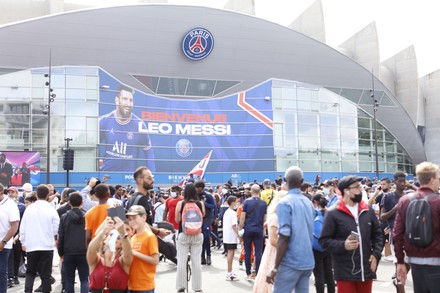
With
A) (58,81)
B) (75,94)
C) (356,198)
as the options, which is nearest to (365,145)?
(75,94)

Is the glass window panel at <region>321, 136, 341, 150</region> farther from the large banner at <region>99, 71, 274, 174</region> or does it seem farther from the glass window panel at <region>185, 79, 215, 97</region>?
the glass window panel at <region>185, 79, 215, 97</region>

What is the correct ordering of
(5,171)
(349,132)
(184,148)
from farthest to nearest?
(349,132) < (184,148) < (5,171)

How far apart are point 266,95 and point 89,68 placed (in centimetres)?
1368

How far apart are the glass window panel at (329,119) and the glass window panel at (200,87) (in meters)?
9.57

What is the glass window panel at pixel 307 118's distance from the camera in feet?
141

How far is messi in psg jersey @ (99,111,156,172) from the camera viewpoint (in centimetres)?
3794

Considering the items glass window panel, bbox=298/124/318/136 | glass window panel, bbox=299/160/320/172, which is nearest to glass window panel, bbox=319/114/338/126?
glass window panel, bbox=298/124/318/136

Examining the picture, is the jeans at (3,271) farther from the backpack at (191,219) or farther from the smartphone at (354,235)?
the smartphone at (354,235)

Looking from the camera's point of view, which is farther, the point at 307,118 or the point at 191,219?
the point at 307,118

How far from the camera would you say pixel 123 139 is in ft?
126

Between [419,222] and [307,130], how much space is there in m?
38.5

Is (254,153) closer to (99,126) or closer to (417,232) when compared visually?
(99,126)

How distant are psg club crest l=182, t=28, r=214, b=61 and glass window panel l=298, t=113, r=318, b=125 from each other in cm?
904

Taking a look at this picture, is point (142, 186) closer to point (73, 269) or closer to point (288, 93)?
point (73, 269)
